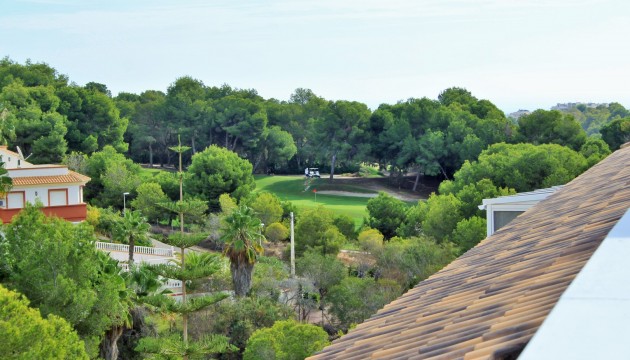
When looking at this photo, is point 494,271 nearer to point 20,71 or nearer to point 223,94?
point 20,71

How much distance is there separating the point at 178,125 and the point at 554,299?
287 feet

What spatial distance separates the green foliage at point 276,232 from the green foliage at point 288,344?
21158 millimetres

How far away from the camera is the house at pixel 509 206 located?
1513 centimetres

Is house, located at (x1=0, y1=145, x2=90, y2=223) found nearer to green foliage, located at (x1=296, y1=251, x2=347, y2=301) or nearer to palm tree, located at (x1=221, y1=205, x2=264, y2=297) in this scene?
palm tree, located at (x1=221, y1=205, x2=264, y2=297)

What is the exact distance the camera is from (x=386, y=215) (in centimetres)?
4941

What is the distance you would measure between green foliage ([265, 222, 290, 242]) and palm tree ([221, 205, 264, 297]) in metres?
13.5

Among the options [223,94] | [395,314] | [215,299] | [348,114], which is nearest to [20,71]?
[223,94]

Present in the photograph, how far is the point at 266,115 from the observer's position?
88062 millimetres

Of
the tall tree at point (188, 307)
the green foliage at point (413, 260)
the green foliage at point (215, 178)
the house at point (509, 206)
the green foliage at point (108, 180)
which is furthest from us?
the green foliage at point (108, 180)

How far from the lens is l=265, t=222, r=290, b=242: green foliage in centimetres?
4631

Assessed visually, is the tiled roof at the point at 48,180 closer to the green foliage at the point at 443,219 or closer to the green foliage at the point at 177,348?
the green foliage at the point at 443,219

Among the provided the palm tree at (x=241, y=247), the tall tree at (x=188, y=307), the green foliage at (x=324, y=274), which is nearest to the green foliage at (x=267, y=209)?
the green foliage at (x=324, y=274)

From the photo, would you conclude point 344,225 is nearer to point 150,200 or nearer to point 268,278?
point 150,200

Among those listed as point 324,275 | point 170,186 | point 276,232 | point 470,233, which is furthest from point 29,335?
point 170,186
